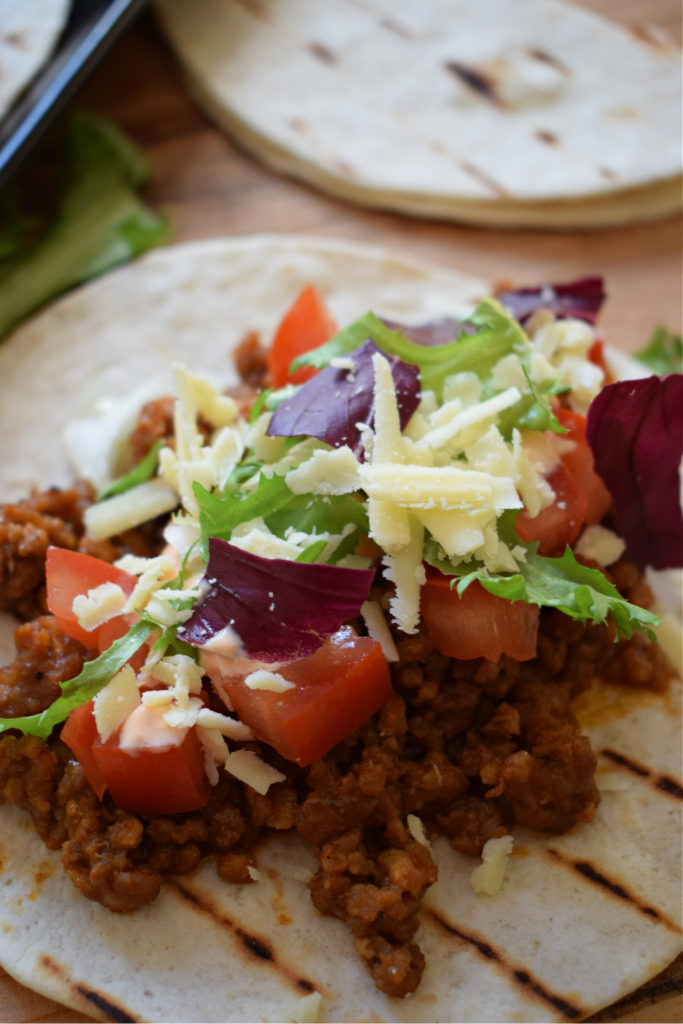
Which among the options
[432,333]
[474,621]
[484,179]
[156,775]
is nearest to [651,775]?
[474,621]

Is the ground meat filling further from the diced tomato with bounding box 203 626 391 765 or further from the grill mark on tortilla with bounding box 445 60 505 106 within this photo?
the grill mark on tortilla with bounding box 445 60 505 106

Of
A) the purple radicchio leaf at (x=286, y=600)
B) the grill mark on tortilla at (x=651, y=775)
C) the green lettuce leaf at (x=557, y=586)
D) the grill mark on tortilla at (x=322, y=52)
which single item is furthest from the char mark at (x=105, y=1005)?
the grill mark on tortilla at (x=322, y=52)

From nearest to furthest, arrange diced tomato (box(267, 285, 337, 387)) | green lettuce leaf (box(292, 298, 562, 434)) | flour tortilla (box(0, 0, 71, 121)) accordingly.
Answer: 1. green lettuce leaf (box(292, 298, 562, 434))
2. diced tomato (box(267, 285, 337, 387))
3. flour tortilla (box(0, 0, 71, 121))

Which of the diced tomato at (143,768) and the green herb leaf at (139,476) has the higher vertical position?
the green herb leaf at (139,476)

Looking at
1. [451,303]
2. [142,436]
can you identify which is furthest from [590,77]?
[142,436]

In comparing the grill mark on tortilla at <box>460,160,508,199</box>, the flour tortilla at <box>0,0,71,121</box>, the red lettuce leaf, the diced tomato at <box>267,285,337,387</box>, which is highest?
the flour tortilla at <box>0,0,71,121</box>

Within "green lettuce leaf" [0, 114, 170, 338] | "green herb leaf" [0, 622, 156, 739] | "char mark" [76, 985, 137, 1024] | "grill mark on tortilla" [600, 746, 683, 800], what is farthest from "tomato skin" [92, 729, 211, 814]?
"green lettuce leaf" [0, 114, 170, 338]

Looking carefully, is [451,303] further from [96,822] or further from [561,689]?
[96,822]

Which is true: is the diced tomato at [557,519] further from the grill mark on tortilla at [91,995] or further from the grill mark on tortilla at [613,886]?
the grill mark on tortilla at [91,995]
